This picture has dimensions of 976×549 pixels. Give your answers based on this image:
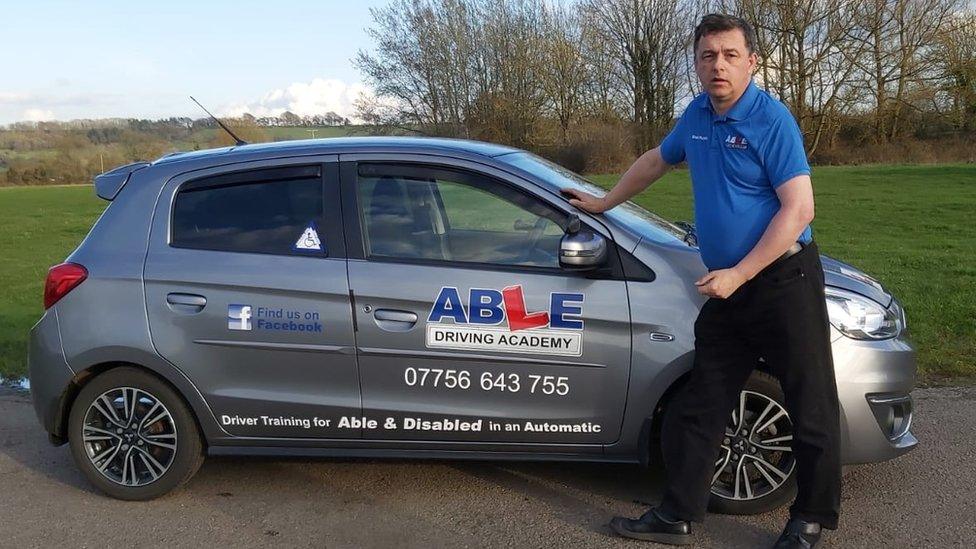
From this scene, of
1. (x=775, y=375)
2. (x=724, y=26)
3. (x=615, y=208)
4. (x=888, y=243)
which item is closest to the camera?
(x=724, y=26)

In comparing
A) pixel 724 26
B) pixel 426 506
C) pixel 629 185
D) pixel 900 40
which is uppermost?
pixel 900 40

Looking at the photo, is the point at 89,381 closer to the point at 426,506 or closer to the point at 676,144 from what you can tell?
the point at 426,506

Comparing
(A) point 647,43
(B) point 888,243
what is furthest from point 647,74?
(B) point 888,243

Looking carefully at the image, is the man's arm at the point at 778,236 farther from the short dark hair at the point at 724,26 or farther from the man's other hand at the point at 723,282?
the short dark hair at the point at 724,26

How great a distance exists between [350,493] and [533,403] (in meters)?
1.12

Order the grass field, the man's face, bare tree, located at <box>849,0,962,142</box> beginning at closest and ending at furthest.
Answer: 1. the man's face
2. the grass field
3. bare tree, located at <box>849,0,962,142</box>

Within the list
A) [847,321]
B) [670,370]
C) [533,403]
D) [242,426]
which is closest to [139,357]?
[242,426]

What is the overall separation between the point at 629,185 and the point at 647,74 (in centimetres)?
4692

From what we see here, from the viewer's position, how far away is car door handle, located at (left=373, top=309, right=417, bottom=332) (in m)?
3.89

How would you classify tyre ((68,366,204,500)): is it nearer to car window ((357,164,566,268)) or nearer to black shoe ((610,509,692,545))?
car window ((357,164,566,268))

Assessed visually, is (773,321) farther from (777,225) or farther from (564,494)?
(564,494)

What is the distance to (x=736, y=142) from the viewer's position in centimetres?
325

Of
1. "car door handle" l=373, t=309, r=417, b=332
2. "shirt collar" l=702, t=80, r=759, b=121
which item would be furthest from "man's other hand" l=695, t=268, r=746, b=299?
"car door handle" l=373, t=309, r=417, b=332

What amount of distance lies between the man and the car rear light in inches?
115
